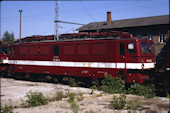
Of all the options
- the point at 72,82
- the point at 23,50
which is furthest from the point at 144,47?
the point at 23,50

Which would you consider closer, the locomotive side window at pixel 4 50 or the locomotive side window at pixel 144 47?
the locomotive side window at pixel 144 47

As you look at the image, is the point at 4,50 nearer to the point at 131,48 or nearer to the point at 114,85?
the point at 131,48

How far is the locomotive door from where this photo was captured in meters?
14.6

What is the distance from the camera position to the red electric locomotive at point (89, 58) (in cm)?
1437

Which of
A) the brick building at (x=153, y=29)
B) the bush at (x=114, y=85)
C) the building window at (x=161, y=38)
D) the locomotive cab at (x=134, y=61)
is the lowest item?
the bush at (x=114, y=85)

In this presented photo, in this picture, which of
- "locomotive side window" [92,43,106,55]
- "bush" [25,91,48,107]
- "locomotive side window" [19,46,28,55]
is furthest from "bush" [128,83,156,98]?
"locomotive side window" [19,46,28,55]

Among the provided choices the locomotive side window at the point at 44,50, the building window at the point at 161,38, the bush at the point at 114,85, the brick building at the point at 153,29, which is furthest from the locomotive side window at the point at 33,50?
the building window at the point at 161,38

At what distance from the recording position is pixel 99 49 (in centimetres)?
1587

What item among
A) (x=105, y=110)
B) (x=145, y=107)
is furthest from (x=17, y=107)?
(x=145, y=107)

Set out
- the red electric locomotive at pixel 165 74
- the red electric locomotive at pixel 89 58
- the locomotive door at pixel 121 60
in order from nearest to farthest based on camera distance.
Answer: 1. the red electric locomotive at pixel 165 74
2. the red electric locomotive at pixel 89 58
3. the locomotive door at pixel 121 60

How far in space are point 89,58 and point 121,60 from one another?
2.74m

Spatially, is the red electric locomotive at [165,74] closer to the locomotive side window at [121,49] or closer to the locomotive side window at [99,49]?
the locomotive side window at [121,49]

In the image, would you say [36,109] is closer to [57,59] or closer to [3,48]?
[57,59]

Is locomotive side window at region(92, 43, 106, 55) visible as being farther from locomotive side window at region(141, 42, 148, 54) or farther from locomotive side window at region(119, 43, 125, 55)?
Answer: locomotive side window at region(141, 42, 148, 54)
